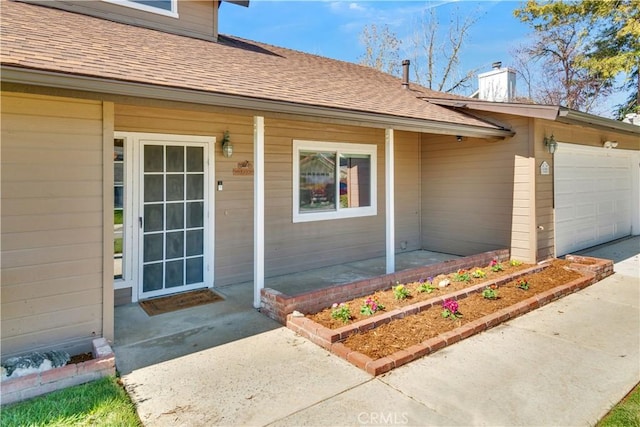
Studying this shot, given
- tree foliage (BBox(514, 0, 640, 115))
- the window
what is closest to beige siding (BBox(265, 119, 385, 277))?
the window

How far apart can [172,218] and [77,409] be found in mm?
3254

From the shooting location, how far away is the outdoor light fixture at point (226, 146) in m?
6.00

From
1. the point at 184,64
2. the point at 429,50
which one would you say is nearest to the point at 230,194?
the point at 184,64

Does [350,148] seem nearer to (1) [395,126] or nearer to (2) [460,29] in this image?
(1) [395,126]

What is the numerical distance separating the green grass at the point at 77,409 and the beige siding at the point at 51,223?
2.73 ft

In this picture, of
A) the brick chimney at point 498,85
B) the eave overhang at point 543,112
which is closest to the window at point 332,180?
the eave overhang at point 543,112

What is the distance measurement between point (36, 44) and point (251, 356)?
3803 mm

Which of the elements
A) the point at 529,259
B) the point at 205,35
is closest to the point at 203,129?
the point at 205,35

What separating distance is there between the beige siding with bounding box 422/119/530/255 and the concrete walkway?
3.35m

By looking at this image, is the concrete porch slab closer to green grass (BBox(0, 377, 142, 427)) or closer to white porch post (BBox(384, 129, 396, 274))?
green grass (BBox(0, 377, 142, 427))

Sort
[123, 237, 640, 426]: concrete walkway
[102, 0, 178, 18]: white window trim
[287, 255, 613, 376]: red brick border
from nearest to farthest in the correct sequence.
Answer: [123, 237, 640, 426]: concrete walkway < [287, 255, 613, 376]: red brick border < [102, 0, 178, 18]: white window trim

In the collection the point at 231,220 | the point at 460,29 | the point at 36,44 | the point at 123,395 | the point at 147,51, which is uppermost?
the point at 460,29

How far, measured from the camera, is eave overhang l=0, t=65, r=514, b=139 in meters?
3.21

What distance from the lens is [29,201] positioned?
349cm
